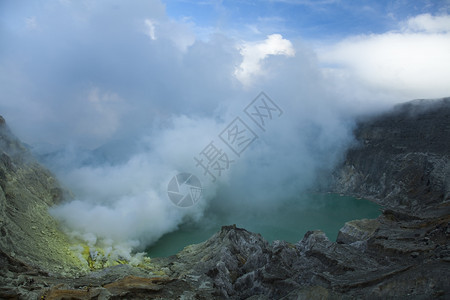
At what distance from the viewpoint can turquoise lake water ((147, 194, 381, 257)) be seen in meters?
44.1

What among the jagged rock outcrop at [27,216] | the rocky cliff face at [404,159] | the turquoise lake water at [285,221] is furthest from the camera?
the rocky cliff face at [404,159]

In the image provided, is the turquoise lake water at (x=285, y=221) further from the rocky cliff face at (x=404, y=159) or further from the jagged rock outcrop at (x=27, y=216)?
the jagged rock outcrop at (x=27, y=216)

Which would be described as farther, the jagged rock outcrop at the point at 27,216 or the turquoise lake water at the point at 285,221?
the turquoise lake water at the point at 285,221

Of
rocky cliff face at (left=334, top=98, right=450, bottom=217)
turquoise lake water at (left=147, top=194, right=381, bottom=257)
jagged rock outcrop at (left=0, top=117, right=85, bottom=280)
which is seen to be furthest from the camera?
rocky cliff face at (left=334, top=98, right=450, bottom=217)

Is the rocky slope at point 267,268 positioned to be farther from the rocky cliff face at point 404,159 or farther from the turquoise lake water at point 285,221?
the rocky cliff face at point 404,159

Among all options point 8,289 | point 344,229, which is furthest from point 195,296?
point 344,229

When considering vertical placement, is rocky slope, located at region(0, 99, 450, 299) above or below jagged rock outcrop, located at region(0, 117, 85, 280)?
below

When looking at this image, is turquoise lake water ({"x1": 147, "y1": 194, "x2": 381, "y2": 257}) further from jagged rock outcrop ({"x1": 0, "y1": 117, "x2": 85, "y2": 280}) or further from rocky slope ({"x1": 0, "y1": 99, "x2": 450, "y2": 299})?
jagged rock outcrop ({"x1": 0, "y1": 117, "x2": 85, "y2": 280})

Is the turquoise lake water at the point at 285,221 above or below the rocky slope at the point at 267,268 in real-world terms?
above

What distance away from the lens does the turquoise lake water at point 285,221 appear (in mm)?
44062

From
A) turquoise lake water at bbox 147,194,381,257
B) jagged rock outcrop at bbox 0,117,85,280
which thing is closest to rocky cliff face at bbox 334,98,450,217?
turquoise lake water at bbox 147,194,381,257

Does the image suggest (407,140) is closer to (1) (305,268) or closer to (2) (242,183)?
(2) (242,183)

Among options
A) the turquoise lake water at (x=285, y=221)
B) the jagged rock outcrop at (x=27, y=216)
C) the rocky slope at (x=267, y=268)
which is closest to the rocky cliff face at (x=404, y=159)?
Result: the turquoise lake water at (x=285, y=221)

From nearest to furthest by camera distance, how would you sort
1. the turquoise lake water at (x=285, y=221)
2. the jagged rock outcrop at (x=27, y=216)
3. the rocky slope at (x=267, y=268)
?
the rocky slope at (x=267, y=268), the jagged rock outcrop at (x=27, y=216), the turquoise lake water at (x=285, y=221)
